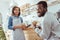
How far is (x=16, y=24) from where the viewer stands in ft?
4.65

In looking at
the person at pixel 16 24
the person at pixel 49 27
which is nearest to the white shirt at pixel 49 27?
the person at pixel 49 27

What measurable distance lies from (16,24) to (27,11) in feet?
0.55

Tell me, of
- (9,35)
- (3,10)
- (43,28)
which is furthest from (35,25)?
(3,10)

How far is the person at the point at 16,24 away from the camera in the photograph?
139cm

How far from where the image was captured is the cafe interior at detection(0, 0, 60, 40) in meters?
1.31

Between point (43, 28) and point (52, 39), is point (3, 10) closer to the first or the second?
point (43, 28)

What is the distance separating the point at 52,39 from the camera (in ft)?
4.17

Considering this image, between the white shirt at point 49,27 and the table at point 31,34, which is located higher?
the white shirt at point 49,27

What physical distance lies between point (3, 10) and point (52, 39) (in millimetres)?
600

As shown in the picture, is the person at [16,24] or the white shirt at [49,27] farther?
the person at [16,24]

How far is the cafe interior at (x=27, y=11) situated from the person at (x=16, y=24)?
0.12 feet

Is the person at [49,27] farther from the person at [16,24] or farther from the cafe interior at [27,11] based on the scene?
the person at [16,24]

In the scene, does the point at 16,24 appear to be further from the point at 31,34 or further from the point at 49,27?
the point at 49,27

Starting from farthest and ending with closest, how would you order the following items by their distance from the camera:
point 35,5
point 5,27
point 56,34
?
point 5,27, point 35,5, point 56,34
